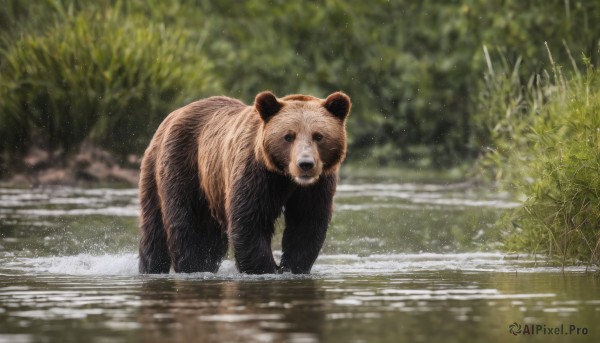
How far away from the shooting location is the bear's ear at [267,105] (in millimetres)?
9781

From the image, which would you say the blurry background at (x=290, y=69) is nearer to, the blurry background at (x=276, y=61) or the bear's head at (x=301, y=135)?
the blurry background at (x=276, y=61)

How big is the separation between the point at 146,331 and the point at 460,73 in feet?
68.8

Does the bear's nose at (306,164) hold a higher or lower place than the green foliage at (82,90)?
higher

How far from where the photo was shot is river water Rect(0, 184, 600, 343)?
6.79m

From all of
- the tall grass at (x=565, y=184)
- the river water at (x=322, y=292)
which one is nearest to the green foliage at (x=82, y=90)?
the river water at (x=322, y=292)

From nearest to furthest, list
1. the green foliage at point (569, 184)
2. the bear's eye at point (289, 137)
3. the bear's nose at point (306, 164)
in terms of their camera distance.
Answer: the bear's nose at point (306, 164)
the bear's eye at point (289, 137)
the green foliage at point (569, 184)

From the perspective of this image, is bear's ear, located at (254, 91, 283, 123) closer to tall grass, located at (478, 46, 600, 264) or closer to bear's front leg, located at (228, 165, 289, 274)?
bear's front leg, located at (228, 165, 289, 274)

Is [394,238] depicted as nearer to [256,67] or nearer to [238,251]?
[238,251]

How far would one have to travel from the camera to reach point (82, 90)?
69.6 feet

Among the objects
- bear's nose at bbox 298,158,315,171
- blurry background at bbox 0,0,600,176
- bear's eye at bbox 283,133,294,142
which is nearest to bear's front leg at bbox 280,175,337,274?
bear's eye at bbox 283,133,294,142

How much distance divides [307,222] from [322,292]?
4.89 feet

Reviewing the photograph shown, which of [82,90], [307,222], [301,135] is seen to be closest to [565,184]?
[307,222]

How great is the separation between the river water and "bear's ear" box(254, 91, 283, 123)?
1145 millimetres

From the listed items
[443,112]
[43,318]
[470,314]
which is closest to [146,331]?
[43,318]
